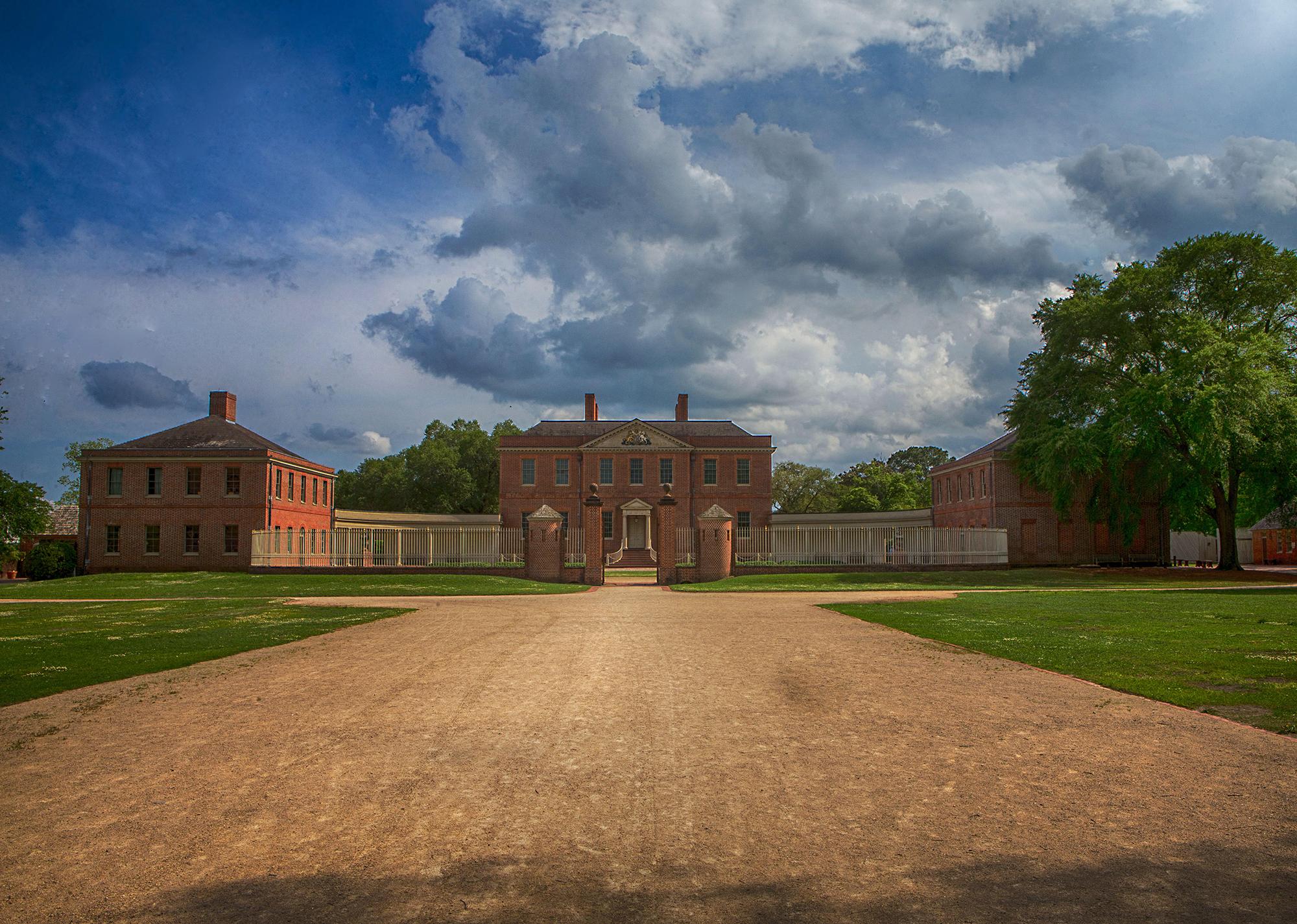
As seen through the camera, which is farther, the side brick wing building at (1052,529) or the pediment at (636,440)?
the pediment at (636,440)

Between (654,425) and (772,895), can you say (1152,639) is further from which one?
(654,425)

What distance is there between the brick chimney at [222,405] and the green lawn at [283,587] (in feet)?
41.6

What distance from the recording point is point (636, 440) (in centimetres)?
5338

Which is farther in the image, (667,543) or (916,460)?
(916,460)

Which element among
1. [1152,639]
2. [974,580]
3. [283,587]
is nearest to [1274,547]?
[974,580]

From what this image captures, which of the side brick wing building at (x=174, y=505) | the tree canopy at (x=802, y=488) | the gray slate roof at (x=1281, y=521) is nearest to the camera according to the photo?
the gray slate roof at (x=1281, y=521)

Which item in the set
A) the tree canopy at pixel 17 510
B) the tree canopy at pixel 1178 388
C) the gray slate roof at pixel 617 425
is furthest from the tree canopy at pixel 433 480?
the tree canopy at pixel 1178 388

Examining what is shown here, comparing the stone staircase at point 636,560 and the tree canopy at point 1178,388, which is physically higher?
the tree canopy at point 1178,388

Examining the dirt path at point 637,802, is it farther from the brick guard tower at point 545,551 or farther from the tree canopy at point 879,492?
the tree canopy at point 879,492

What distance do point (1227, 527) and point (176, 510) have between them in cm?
4510

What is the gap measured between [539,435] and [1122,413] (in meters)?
32.2

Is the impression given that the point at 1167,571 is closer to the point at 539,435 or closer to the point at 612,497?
the point at 612,497

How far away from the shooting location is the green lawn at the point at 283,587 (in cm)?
2595

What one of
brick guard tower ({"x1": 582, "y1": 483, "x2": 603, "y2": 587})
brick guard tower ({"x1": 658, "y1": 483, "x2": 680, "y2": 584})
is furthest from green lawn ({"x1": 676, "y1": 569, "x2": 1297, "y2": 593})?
brick guard tower ({"x1": 582, "y1": 483, "x2": 603, "y2": 587})
